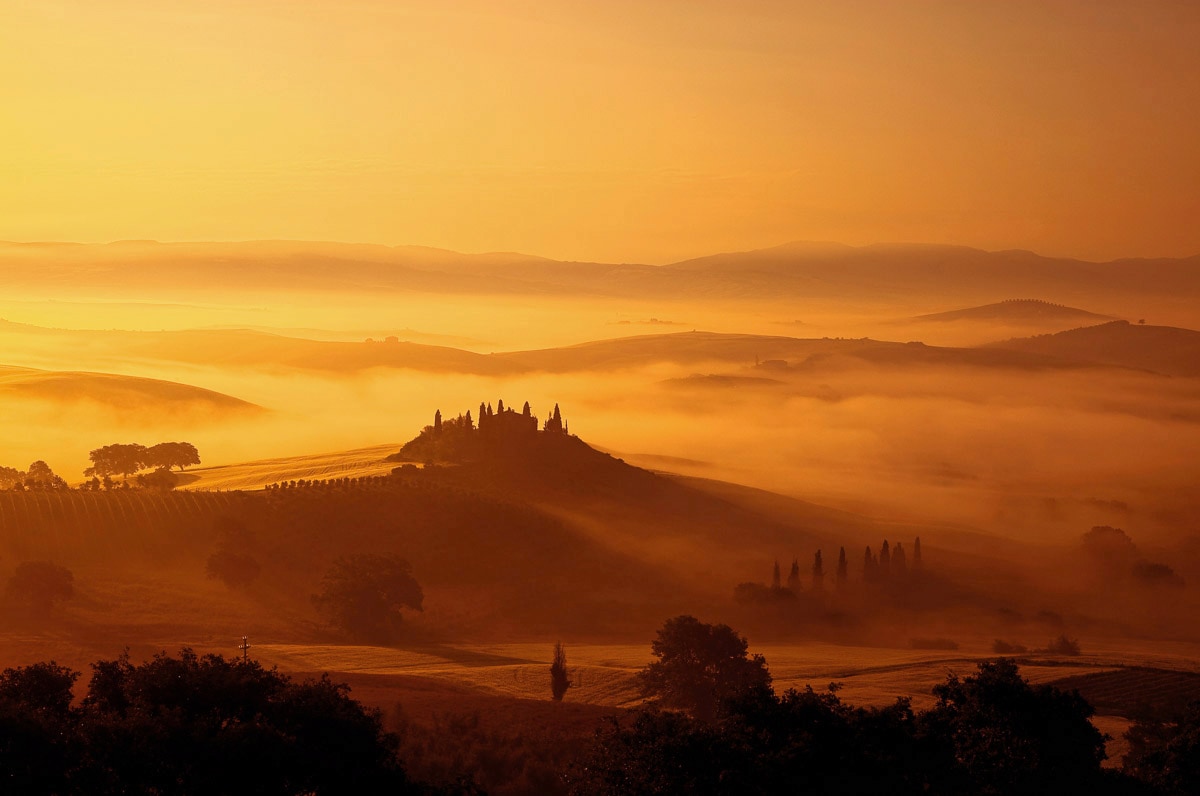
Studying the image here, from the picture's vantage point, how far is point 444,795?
4681cm

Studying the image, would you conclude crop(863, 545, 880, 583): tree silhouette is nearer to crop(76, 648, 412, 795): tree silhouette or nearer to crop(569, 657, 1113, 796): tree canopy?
crop(569, 657, 1113, 796): tree canopy

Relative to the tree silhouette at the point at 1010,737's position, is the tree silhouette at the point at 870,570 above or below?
above

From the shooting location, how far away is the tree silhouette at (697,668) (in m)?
92.1

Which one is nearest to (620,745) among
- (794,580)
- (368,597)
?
(368,597)

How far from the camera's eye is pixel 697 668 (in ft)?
313

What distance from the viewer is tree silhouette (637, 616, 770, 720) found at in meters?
92.1

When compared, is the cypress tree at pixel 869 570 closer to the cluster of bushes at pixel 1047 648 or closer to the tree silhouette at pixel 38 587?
the cluster of bushes at pixel 1047 648

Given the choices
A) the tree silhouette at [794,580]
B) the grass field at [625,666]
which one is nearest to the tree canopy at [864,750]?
the grass field at [625,666]

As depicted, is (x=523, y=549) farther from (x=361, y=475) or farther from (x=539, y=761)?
(x=539, y=761)

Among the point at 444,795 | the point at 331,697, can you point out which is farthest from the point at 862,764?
the point at 331,697

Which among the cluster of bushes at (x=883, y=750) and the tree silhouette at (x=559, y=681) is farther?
the tree silhouette at (x=559, y=681)

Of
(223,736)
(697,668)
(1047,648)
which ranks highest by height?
(223,736)

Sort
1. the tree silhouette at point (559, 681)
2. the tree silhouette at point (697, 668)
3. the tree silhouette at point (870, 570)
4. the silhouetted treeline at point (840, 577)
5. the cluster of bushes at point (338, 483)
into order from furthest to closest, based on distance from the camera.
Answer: the cluster of bushes at point (338, 483) < the tree silhouette at point (870, 570) < the silhouetted treeline at point (840, 577) < the tree silhouette at point (697, 668) < the tree silhouette at point (559, 681)

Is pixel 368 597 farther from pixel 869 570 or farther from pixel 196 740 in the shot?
pixel 196 740
